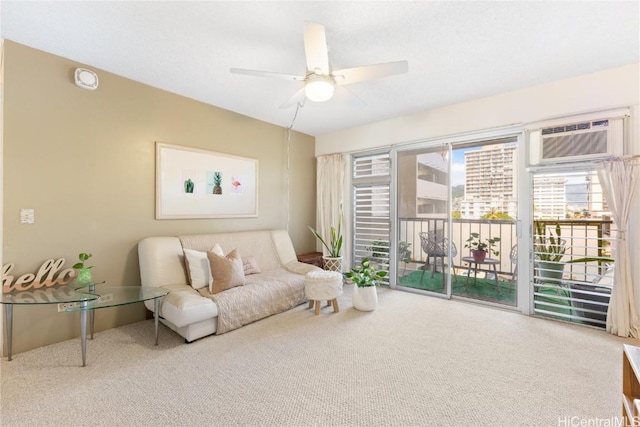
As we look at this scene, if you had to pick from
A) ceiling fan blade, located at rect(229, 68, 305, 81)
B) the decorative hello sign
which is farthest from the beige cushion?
ceiling fan blade, located at rect(229, 68, 305, 81)

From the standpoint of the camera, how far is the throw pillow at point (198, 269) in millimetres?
2906

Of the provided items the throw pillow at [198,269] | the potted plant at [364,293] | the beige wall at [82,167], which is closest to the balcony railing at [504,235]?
the potted plant at [364,293]

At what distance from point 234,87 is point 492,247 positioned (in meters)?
3.90

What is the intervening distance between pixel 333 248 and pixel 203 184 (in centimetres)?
222

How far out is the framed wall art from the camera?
3168 millimetres

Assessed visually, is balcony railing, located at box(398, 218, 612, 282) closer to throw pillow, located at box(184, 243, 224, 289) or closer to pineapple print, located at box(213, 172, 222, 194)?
pineapple print, located at box(213, 172, 222, 194)

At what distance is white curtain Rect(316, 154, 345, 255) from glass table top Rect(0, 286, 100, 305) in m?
3.22

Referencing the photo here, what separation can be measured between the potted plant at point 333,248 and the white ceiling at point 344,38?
7.48 feet

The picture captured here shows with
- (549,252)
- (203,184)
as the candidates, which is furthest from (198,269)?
(549,252)

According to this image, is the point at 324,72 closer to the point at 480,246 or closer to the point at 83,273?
the point at 83,273

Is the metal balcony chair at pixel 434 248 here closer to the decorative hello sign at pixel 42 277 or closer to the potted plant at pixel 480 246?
the potted plant at pixel 480 246

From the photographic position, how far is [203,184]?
11.5 feet

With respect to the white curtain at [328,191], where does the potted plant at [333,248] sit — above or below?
below

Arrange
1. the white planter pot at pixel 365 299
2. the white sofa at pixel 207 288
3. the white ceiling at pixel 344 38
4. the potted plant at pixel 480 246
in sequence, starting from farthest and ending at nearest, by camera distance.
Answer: the potted plant at pixel 480 246, the white planter pot at pixel 365 299, the white sofa at pixel 207 288, the white ceiling at pixel 344 38
